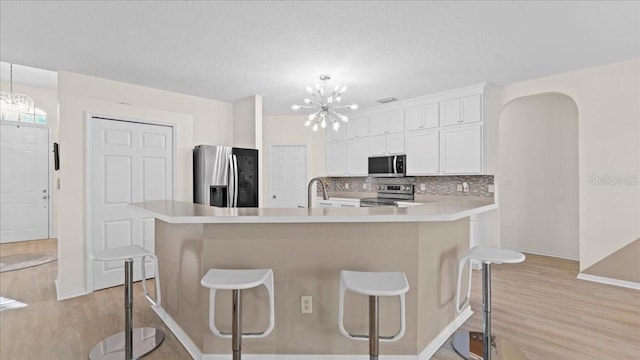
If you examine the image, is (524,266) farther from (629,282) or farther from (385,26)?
(385,26)

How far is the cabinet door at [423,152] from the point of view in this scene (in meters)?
4.76

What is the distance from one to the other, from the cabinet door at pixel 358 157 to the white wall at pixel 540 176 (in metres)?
2.11

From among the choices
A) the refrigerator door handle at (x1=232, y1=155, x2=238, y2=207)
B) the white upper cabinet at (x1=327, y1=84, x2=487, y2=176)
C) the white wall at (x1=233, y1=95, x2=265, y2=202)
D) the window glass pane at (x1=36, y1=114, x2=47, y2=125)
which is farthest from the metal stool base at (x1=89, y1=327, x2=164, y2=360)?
the window glass pane at (x1=36, y1=114, x2=47, y2=125)

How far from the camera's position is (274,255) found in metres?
2.24

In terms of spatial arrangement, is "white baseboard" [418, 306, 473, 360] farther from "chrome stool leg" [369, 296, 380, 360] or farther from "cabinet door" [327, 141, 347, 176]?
"cabinet door" [327, 141, 347, 176]

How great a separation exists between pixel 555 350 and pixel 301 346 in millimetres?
1823

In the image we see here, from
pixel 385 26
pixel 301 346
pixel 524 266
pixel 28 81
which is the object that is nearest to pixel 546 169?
pixel 524 266

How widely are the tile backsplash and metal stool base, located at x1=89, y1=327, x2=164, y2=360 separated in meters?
4.11

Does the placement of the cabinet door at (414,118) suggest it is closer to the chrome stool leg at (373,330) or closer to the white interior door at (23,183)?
the chrome stool leg at (373,330)

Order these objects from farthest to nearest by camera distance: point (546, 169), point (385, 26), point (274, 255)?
point (546, 169), point (385, 26), point (274, 255)

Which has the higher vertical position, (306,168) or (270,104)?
(270,104)

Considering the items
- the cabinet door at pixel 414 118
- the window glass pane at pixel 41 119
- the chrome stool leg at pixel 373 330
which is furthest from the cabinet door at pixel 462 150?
the window glass pane at pixel 41 119

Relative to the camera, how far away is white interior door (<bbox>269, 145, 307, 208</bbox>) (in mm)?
6164

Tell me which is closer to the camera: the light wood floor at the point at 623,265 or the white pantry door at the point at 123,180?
the light wood floor at the point at 623,265
